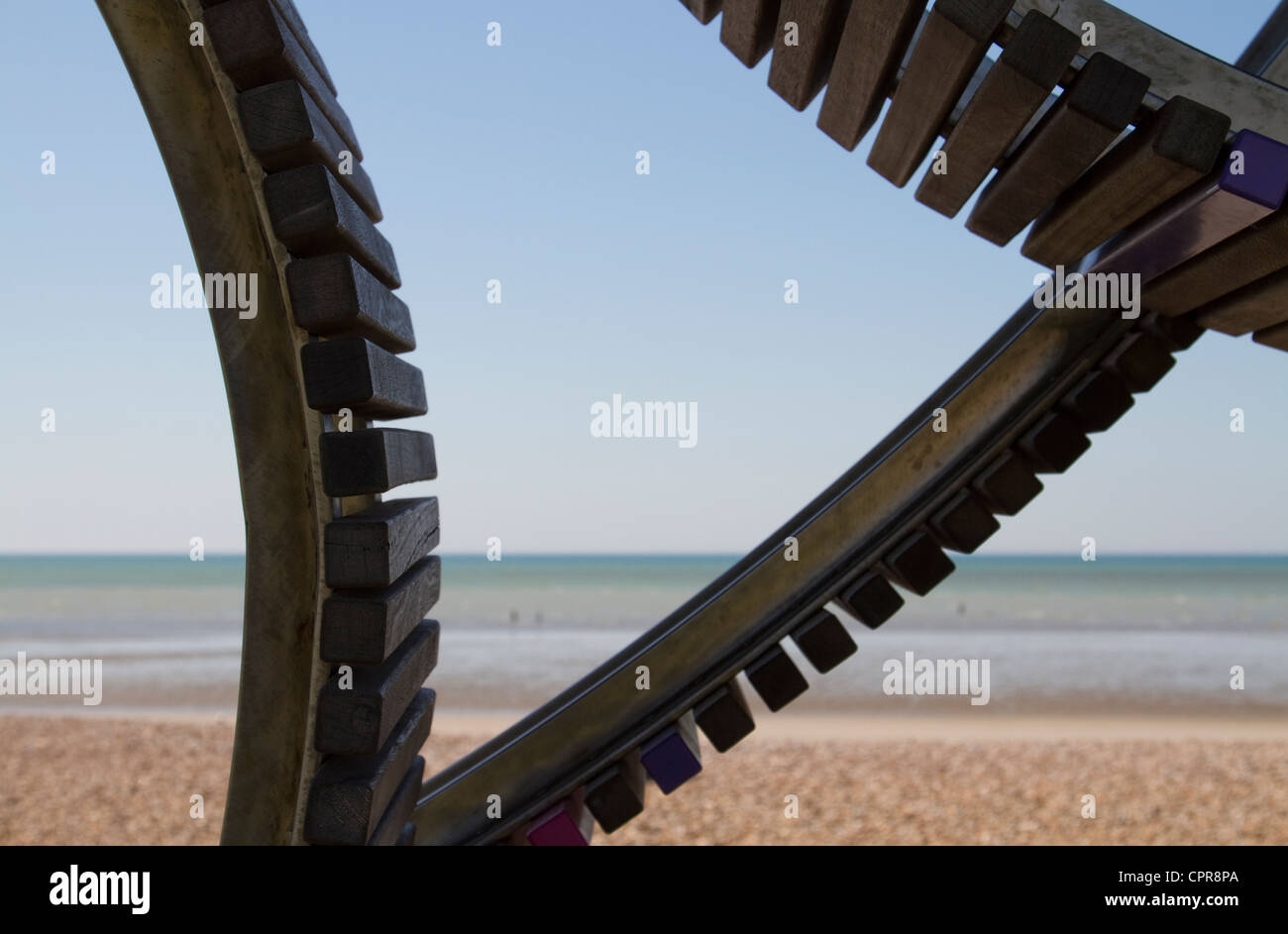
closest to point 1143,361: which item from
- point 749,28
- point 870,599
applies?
point 870,599

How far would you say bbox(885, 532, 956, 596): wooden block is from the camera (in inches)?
86.4

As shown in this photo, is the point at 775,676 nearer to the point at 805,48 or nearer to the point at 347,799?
the point at 347,799

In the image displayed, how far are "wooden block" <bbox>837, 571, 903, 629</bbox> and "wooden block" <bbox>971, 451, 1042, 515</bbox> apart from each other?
12.1 inches

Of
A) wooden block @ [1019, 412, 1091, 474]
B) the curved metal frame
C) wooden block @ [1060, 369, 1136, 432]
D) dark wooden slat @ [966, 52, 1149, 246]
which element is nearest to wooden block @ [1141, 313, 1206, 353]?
wooden block @ [1060, 369, 1136, 432]

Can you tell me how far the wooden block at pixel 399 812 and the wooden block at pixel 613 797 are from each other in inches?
14.0

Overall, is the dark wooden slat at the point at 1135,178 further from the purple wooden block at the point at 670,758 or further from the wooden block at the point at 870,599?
the purple wooden block at the point at 670,758

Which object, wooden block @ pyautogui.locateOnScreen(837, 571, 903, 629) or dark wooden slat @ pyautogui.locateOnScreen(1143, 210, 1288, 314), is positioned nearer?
dark wooden slat @ pyautogui.locateOnScreen(1143, 210, 1288, 314)

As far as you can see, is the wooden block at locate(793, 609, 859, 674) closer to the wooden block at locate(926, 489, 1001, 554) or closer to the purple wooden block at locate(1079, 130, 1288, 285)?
the wooden block at locate(926, 489, 1001, 554)

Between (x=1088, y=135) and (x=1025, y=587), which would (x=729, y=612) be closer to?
(x=1088, y=135)

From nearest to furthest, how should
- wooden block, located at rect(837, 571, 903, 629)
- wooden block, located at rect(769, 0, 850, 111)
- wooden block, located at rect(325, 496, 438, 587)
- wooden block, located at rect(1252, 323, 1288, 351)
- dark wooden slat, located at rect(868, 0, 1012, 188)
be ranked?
1. dark wooden slat, located at rect(868, 0, 1012, 188)
2. wooden block, located at rect(325, 496, 438, 587)
3. wooden block, located at rect(769, 0, 850, 111)
4. wooden block, located at rect(1252, 323, 1288, 351)
5. wooden block, located at rect(837, 571, 903, 629)

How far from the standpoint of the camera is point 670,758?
207cm

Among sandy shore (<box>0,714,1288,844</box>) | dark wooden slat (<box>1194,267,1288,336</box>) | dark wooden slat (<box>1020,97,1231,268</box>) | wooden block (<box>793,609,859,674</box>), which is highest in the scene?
dark wooden slat (<box>1020,97,1231,268</box>)

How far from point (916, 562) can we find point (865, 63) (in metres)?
1.08

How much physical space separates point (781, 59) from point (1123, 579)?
36.1 metres
